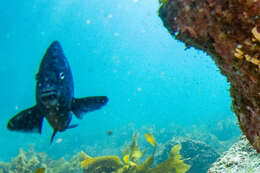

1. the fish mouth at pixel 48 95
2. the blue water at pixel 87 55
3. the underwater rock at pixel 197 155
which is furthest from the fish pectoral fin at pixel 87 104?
the blue water at pixel 87 55

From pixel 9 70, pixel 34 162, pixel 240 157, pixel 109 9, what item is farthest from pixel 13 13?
pixel 240 157

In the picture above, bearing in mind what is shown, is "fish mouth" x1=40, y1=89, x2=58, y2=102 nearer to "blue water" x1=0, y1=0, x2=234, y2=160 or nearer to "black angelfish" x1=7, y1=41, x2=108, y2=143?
"black angelfish" x1=7, y1=41, x2=108, y2=143

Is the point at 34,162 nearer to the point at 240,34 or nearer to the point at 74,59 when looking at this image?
the point at 240,34

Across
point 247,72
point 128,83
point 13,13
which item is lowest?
point 247,72

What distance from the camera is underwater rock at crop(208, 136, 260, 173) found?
163 cm

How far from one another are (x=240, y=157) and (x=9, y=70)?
63558 millimetres

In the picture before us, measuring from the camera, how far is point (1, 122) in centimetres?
5947

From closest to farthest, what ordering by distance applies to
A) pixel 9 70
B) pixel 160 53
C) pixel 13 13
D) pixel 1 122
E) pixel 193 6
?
pixel 193 6 → pixel 13 13 → pixel 9 70 → pixel 1 122 → pixel 160 53

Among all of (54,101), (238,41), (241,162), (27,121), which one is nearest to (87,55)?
(27,121)

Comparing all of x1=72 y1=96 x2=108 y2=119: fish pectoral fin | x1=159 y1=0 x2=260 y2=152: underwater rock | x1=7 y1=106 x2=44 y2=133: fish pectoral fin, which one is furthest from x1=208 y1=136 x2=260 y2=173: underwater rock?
x1=7 y1=106 x2=44 y2=133: fish pectoral fin

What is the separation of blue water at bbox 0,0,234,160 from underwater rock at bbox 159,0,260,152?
1902 centimetres

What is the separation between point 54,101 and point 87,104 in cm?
45

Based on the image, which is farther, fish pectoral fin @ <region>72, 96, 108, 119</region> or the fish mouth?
fish pectoral fin @ <region>72, 96, 108, 119</region>

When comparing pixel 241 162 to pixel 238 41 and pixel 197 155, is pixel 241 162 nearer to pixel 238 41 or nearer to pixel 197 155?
pixel 238 41
